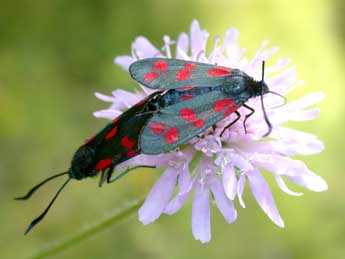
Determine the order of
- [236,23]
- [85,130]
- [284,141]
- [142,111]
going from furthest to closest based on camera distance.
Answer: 1. [236,23]
2. [85,130]
3. [284,141]
4. [142,111]

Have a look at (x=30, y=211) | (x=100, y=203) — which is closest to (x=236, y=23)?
(x=100, y=203)

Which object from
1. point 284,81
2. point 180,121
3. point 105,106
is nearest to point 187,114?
point 180,121

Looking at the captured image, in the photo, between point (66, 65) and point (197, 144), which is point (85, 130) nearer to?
point (66, 65)

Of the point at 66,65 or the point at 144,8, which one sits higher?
the point at 144,8

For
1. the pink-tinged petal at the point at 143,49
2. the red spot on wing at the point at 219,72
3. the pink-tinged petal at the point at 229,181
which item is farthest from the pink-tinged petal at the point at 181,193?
the pink-tinged petal at the point at 143,49

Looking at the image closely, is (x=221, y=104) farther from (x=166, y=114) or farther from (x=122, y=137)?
(x=122, y=137)

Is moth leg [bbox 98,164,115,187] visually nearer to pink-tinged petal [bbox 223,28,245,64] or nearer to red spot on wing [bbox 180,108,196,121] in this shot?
red spot on wing [bbox 180,108,196,121]

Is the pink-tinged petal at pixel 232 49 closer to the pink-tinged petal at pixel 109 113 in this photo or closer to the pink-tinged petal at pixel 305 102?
the pink-tinged petal at pixel 305 102
